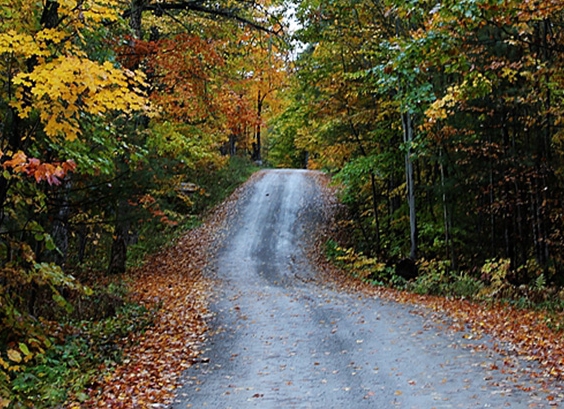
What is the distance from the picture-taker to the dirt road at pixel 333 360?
5863mm

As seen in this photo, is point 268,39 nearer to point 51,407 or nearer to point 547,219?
point 547,219

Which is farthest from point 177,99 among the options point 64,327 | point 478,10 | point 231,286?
point 478,10

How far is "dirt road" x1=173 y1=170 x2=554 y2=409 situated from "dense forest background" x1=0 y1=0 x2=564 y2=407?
1.78 meters

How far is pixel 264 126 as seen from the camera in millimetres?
15977

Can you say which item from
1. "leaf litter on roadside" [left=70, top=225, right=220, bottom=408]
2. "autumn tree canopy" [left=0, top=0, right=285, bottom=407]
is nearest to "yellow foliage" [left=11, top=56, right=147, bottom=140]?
"autumn tree canopy" [left=0, top=0, right=285, bottom=407]

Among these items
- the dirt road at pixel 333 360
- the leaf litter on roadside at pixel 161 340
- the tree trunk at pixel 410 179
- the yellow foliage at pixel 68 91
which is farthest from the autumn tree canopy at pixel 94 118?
the tree trunk at pixel 410 179

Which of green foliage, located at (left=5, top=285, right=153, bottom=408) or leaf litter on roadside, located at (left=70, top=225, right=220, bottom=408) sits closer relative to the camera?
green foliage, located at (left=5, top=285, right=153, bottom=408)

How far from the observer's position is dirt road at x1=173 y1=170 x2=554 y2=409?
19.2ft

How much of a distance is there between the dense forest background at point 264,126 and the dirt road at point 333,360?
1.78 m

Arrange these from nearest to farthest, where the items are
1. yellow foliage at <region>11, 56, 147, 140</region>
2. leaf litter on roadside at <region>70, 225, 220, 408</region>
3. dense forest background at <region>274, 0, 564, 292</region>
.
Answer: yellow foliage at <region>11, 56, 147, 140</region>
leaf litter on roadside at <region>70, 225, 220, 408</region>
dense forest background at <region>274, 0, 564, 292</region>

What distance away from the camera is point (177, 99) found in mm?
14664

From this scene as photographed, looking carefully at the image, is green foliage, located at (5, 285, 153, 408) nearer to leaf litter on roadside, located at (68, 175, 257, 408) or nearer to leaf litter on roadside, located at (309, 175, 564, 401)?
leaf litter on roadside, located at (68, 175, 257, 408)

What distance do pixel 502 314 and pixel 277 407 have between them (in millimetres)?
6276

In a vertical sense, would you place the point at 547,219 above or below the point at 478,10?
below
